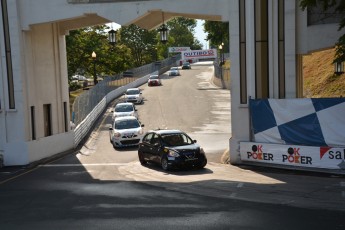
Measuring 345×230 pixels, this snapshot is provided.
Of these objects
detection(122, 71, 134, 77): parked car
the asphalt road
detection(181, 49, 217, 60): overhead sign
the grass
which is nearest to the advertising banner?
the asphalt road

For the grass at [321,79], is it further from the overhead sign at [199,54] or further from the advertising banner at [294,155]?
the overhead sign at [199,54]

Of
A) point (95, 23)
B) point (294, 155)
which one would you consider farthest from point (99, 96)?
point (294, 155)

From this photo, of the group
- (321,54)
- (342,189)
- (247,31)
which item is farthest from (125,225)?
(321,54)

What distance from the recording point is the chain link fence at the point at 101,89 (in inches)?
1396

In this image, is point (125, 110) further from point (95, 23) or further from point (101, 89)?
point (95, 23)

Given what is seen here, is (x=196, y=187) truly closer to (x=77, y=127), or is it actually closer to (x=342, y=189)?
(x=342, y=189)

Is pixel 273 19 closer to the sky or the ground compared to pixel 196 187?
closer to the sky

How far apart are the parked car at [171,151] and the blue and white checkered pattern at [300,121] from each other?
2544mm

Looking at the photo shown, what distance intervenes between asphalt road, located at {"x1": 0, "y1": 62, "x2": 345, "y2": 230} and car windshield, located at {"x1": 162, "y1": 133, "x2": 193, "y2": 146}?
1.32 m

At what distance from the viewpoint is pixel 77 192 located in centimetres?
→ 1642

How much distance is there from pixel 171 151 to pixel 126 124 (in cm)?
994

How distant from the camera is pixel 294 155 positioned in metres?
19.2

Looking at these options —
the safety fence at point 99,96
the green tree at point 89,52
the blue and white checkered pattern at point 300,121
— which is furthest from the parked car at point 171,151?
the green tree at point 89,52

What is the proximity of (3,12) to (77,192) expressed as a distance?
36.7ft
